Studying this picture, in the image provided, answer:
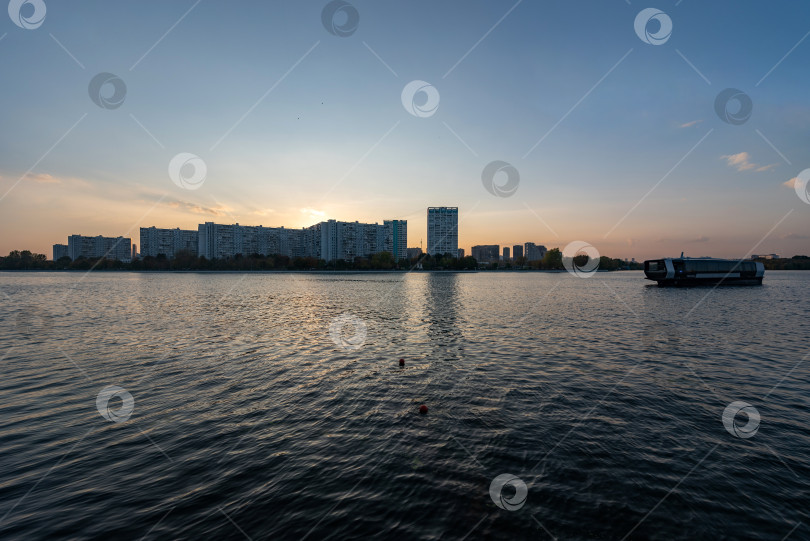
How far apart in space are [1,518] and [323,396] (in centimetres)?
992

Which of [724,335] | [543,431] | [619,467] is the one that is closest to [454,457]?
[543,431]

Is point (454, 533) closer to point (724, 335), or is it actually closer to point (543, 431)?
point (543, 431)

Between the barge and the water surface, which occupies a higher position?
the barge

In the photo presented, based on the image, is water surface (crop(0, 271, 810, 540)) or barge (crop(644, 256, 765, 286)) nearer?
water surface (crop(0, 271, 810, 540))

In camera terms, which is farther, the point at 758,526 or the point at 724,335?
the point at 724,335

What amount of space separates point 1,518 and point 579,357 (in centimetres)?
2678

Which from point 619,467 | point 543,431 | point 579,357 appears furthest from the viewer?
point 579,357

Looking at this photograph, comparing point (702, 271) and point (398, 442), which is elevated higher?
point (702, 271)

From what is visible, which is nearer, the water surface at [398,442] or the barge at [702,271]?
the water surface at [398,442]

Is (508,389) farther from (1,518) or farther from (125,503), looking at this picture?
(1,518)

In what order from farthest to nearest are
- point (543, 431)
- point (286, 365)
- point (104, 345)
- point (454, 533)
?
point (104, 345)
point (286, 365)
point (543, 431)
point (454, 533)

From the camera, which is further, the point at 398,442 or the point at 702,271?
the point at 702,271

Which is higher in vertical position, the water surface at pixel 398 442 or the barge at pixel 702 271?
the barge at pixel 702 271

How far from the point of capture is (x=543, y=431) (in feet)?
41.2
